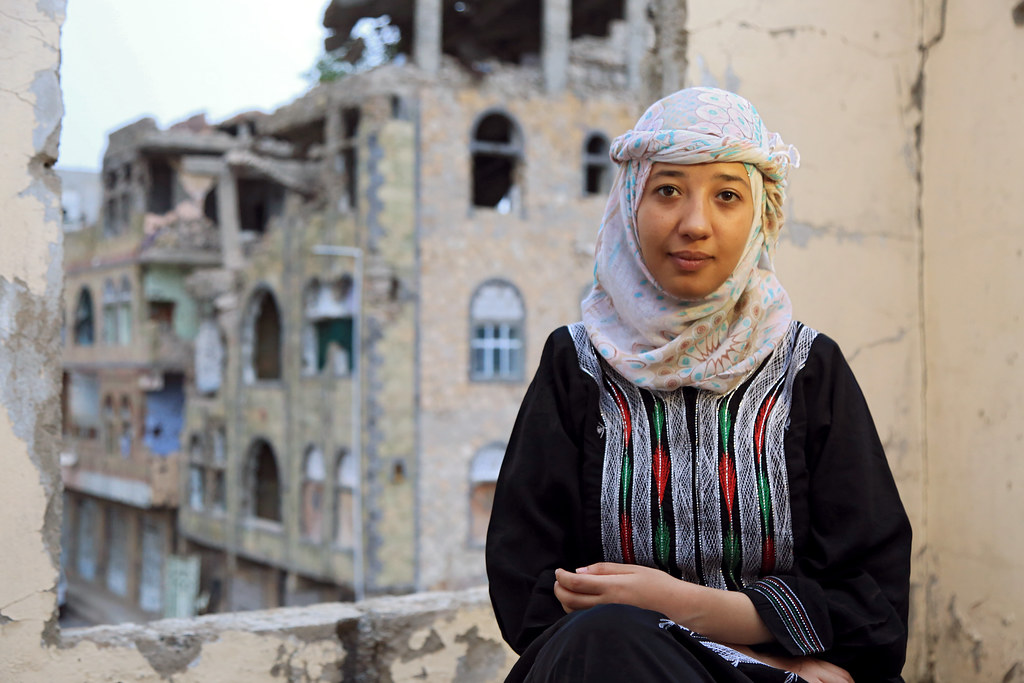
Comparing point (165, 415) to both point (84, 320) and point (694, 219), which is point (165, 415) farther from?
point (694, 219)

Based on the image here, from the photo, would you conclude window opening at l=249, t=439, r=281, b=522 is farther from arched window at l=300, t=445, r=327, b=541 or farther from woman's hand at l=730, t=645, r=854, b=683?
woman's hand at l=730, t=645, r=854, b=683

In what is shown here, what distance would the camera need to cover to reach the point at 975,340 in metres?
2.67

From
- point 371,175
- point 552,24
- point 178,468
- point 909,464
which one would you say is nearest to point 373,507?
point 371,175

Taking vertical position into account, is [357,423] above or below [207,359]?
below

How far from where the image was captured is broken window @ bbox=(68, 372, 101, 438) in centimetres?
2506

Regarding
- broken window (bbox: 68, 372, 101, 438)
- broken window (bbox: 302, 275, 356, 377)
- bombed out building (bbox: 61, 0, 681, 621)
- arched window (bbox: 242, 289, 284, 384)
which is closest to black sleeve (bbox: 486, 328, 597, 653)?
bombed out building (bbox: 61, 0, 681, 621)

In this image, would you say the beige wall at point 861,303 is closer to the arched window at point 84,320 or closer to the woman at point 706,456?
the woman at point 706,456

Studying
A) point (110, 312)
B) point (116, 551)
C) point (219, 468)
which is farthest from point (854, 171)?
point (116, 551)

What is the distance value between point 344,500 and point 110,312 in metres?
11.1

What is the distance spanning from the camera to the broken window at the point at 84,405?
25.1 m

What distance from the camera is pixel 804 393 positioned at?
5.47 ft

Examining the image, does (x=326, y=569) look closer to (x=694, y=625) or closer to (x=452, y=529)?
(x=452, y=529)

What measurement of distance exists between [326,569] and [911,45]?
1542 centimetres

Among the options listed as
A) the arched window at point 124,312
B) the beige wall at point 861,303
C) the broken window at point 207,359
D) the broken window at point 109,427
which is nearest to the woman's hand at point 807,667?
the beige wall at point 861,303
